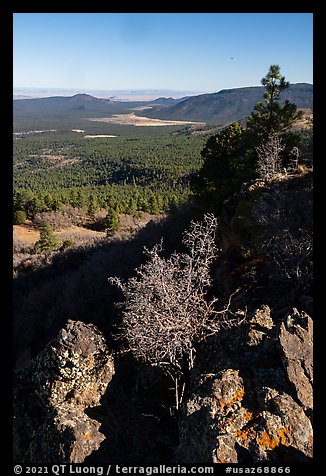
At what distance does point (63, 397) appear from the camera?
7746 millimetres

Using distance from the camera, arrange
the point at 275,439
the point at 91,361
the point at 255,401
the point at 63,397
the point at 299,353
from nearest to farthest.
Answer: the point at 275,439
the point at 255,401
the point at 299,353
the point at 63,397
the point at 91,361

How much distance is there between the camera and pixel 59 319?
709 inches

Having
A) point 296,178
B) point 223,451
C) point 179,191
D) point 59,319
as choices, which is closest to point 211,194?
point 296,178

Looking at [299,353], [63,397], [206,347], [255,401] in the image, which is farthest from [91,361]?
[299,353]

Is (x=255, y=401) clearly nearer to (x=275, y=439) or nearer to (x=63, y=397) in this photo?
(x=275, y=439)

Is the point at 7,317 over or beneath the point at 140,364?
over

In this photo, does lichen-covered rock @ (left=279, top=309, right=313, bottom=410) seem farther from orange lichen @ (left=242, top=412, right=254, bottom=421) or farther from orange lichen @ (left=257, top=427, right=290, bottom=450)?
orange lichen @ (left=242, top=412, right=254, bottom=421)

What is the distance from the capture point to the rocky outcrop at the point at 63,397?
6297mm

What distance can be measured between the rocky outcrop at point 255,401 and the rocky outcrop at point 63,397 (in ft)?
6.83

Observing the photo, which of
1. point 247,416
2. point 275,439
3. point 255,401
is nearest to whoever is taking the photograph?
point 275,439

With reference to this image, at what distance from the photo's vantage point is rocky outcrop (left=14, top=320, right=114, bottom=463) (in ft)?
20.7

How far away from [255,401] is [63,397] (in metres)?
4.44

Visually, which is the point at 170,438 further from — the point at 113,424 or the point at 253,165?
the point at 253,165

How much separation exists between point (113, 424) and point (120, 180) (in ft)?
277
